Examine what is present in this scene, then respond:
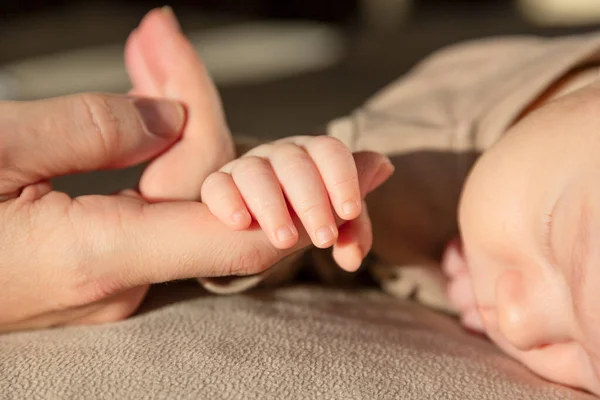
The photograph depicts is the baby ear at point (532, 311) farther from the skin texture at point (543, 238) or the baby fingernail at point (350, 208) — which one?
the baby fingernail at point (350, 208)

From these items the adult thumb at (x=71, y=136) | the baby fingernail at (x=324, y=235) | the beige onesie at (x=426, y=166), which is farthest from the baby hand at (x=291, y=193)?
the beige onesie at (x=426, y=166)

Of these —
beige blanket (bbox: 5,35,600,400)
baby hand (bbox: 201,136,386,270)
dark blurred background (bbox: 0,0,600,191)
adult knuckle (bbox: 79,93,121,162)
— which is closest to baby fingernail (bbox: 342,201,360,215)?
baby hand (bbox: 201,136,386,270)

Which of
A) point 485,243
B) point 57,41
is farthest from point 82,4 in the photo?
point 485,243

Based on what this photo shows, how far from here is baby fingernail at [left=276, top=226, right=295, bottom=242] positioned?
487 mm

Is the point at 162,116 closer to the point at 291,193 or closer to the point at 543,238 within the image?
the point at 291,193

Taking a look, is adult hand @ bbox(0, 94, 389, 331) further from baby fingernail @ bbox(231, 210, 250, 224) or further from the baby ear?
the baby ear

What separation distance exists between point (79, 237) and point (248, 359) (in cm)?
16

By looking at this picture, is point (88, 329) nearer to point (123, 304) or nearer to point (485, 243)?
point (123, 304)

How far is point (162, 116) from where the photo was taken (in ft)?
2.11

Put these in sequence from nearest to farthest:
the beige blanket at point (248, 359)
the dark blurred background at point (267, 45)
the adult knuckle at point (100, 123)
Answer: the beige blanket at point (248, 359) → the adult knuckle at point (100, 123) → the dark blurred background at point (267, 45)

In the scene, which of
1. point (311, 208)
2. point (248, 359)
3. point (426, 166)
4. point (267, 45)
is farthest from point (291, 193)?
point (267, 45)

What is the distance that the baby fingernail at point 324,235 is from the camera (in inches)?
19.3

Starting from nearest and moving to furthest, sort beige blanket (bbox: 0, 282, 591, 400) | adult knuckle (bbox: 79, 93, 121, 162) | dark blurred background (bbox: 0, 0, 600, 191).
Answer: beige blanket (bbox: 0, 282, 591, 400) → adult knuckle (bbox: 79, 93, 121, 162) → dark blurred background (bbox: 0, 0, 600, 191)

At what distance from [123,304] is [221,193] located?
15 centimetres
